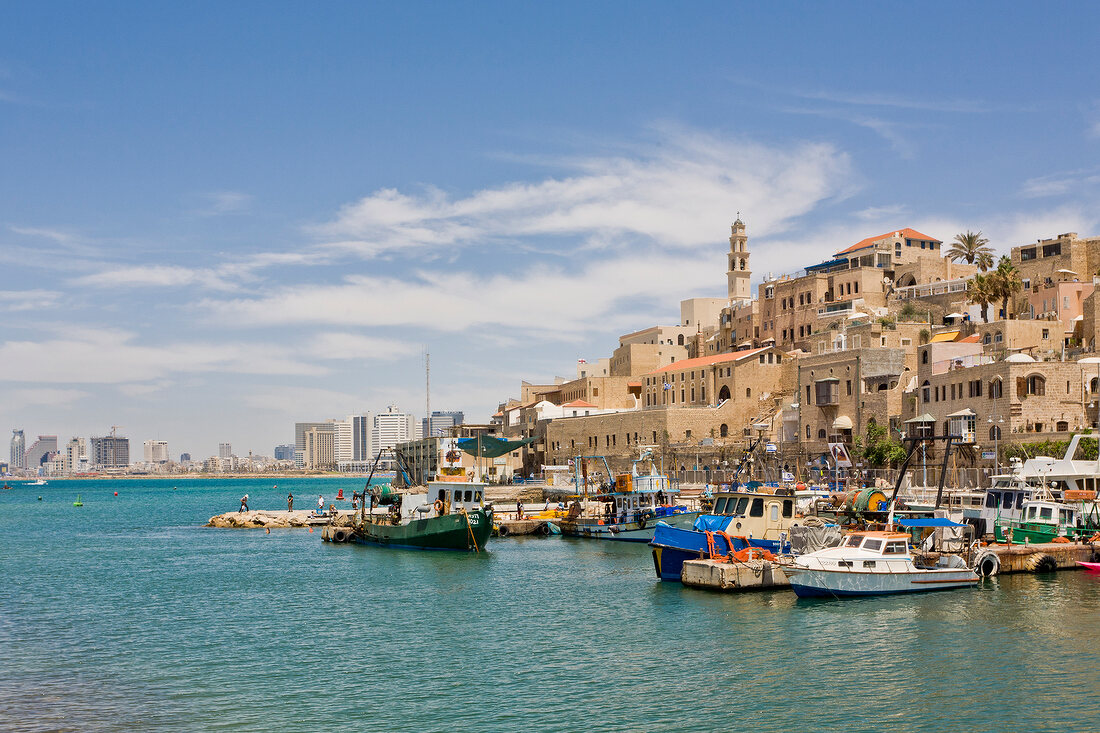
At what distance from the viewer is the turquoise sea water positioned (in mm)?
18969

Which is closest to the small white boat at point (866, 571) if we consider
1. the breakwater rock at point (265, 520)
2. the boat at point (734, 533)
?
the boat at point (734, 533)

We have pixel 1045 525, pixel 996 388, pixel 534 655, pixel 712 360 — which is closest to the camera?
pixel 534 655

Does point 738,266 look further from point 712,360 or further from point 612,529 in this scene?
point 612,529

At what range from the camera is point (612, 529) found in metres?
51.6

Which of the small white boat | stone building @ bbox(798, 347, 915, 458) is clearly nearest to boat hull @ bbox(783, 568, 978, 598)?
the small white boat

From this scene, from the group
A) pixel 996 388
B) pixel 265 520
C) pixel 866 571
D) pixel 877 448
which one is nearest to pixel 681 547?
pixel 866 571

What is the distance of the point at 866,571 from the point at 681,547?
21.0ft

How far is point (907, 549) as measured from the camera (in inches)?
1208

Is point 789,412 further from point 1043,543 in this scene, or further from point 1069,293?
point 1043,543

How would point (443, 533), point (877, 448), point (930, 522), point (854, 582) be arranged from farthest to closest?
1. point (877, 448)
2. point (443, 533)
3. point (930, 522)
4. point (854, 582)

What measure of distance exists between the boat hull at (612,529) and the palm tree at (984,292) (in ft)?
119

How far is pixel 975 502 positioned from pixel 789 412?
37129mm

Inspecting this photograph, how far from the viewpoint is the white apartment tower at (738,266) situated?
110 meters

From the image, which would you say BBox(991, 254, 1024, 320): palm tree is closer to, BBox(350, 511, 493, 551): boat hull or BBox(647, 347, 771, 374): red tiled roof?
BBox(647, 347, 771, 374): red tiled roof
